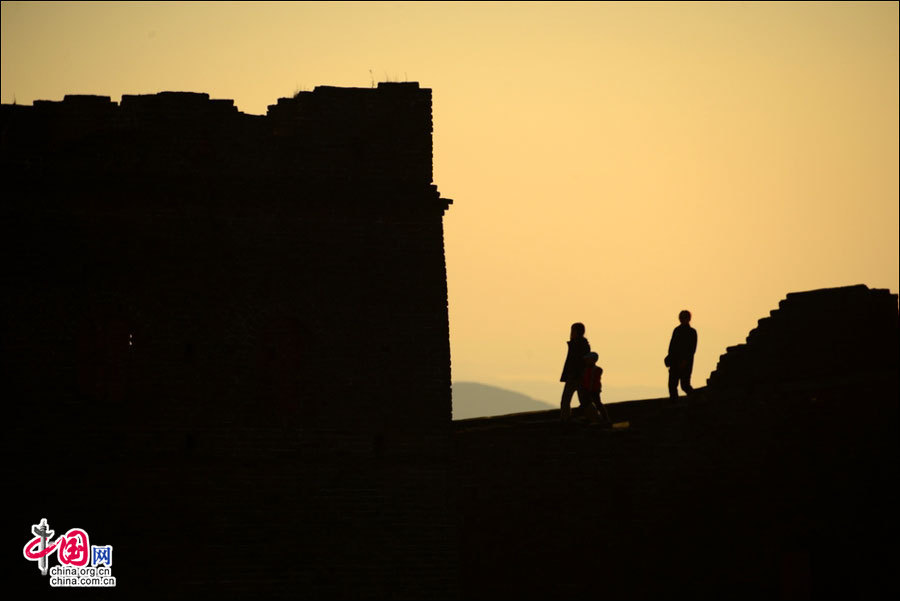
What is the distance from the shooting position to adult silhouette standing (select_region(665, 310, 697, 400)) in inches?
886

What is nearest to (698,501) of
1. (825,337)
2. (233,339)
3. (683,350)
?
(683,350)

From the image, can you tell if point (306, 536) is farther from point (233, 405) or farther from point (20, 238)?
point (20, 238)

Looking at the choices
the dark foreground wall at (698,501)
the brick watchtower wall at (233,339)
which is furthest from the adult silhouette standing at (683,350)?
the brick watchtower wall at (233,339)

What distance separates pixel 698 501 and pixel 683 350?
2.00 meters

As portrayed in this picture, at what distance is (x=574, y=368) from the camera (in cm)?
2206

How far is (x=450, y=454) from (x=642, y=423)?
2514mm

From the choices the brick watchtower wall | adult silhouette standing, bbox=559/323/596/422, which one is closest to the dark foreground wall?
adult silhouette standing, bbox=559/323/596/422

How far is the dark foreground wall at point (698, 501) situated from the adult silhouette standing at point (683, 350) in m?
0.42

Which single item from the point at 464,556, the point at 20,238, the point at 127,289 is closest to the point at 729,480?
the point at 464,556

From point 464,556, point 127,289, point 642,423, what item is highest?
point 127,289

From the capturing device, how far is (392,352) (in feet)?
70.8

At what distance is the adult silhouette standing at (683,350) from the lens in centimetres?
2250

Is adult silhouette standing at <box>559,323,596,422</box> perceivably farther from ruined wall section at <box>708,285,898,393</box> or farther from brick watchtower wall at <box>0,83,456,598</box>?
ruined wall section at <box>708,285,898,393</box>

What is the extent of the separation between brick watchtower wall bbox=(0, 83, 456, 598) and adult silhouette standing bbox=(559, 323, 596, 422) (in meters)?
1.61
